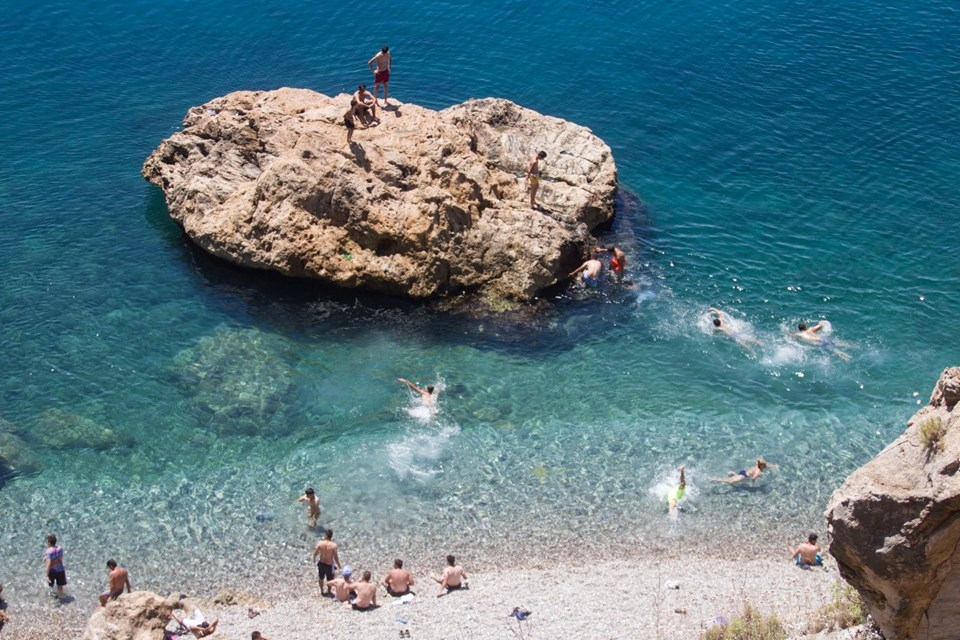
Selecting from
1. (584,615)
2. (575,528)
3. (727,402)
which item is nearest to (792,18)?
(727,402)

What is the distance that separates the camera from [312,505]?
23156mm

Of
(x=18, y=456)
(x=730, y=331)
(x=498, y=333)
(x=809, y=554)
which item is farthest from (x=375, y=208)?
(x=809, y=554)

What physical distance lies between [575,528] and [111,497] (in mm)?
11794

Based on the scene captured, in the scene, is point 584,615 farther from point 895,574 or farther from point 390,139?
point 390,139

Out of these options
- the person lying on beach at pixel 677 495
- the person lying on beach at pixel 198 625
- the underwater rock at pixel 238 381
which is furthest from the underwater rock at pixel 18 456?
the person lying on beach at pixel 677 495

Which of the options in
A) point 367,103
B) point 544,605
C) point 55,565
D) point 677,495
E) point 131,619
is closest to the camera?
point 131,619

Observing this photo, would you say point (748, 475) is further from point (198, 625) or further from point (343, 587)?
point (198, 625)

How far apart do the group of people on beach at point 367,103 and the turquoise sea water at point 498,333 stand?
559 centimetres

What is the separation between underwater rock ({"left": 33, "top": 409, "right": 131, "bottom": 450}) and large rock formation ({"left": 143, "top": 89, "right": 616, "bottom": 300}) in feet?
23.7

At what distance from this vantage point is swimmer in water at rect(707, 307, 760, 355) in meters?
29.4

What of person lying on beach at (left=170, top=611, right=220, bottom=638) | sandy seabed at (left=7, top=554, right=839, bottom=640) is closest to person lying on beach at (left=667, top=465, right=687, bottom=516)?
sandy seabed at (left=7, top=554, right=839, bottom=640)

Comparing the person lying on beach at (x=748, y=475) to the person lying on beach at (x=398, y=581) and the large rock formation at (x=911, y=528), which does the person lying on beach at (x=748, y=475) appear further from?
the large rock formation at (x=911, y=528)

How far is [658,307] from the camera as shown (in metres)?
30.8

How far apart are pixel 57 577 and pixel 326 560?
241 inches
